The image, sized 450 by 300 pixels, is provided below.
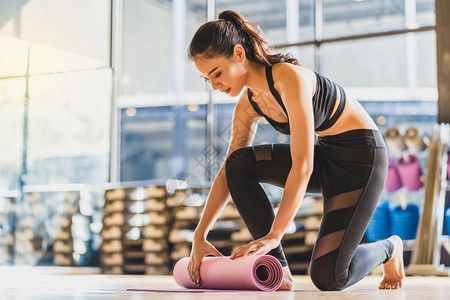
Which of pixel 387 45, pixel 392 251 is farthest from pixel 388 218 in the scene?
pixel 392 251

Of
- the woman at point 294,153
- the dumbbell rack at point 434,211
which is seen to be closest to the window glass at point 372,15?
the dumbbell rack at point 434,211

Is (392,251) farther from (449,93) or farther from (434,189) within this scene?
(449,93)

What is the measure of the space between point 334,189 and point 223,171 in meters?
0.39

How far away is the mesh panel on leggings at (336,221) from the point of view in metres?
2.25

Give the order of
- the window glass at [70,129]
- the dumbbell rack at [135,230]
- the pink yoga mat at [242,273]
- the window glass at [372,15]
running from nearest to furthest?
the pink yoga mat at [242,273] → the dumbbell rack at [135,230] → the window glass at [372,15] → the window glass at [70,129]

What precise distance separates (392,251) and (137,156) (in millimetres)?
6297

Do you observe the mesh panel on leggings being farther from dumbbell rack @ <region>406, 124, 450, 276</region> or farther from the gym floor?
dumbbell rack @ <region>406, 124, 450, 276</region>

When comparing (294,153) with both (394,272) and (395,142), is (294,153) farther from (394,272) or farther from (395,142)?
(395,142)

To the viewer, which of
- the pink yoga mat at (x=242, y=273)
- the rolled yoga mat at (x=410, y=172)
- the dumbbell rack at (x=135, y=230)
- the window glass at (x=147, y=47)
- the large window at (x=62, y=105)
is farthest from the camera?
the window glass at (x=147, y=47)

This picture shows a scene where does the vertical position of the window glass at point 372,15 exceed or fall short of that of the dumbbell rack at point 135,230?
it exceeds it

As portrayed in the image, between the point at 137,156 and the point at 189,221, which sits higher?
the point at 137,156

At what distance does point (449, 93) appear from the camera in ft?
18.2

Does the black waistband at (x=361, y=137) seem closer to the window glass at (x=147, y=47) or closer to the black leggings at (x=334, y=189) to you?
the black leggings at (x=334, y=189)

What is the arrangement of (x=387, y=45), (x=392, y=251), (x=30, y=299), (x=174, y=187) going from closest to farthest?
1. (x=30, y=299)
2. (x=392, y=251)
3. (x=174, y=187)
4. (x=387, y=45)
